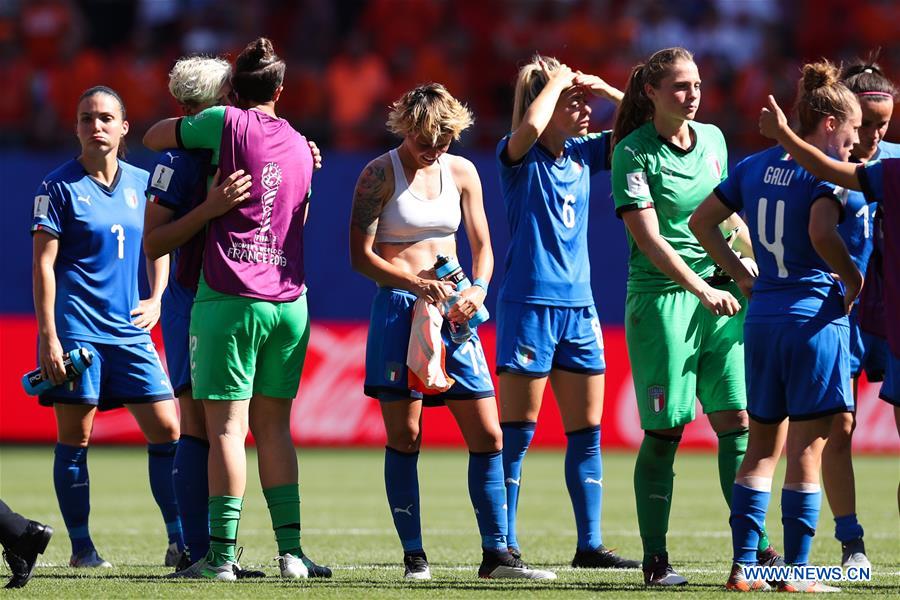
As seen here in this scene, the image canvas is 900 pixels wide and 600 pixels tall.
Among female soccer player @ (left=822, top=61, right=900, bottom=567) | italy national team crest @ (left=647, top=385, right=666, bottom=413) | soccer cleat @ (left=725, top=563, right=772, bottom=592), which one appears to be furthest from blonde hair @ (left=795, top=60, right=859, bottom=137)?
soccer cleat @ (left=725, top=563, right=772, bottom=592)

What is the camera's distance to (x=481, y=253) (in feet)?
22.5

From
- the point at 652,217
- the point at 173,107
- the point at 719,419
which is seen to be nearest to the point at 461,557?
the point at 719,419

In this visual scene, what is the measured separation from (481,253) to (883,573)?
240 cm

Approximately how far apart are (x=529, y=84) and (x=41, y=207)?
2523mm

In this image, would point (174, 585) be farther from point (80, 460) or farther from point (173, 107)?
point (173, 107)

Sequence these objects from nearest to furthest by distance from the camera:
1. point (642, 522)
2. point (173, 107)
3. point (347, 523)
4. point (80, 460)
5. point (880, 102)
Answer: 1. point (642, 522)
2. point (880, 102)
3. point (80, 460)
4. point (347, 523)
5. point (173, 107)

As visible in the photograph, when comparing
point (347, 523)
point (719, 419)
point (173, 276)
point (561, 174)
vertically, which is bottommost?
point (347, 523)

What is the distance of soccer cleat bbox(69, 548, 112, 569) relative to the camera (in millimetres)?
7230

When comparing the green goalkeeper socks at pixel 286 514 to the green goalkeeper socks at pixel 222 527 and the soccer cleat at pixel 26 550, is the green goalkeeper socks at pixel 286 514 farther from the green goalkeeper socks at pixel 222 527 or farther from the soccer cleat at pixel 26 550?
the soccer cleat at pixel 26 550

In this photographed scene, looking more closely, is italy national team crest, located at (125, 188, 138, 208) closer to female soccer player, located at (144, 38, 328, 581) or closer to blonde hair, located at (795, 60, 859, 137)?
female soccer player, located at (144, 38, 328, 581)

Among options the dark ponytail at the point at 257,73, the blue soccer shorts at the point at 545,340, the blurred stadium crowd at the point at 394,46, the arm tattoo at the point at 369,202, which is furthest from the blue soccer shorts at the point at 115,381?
the blurred stadium crowd at the point at 394,46

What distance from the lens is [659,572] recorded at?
Answer: 21.0ft

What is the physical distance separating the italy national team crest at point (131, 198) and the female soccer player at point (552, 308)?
1977mm

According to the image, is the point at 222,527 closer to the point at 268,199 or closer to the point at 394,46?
the point at 268,199
